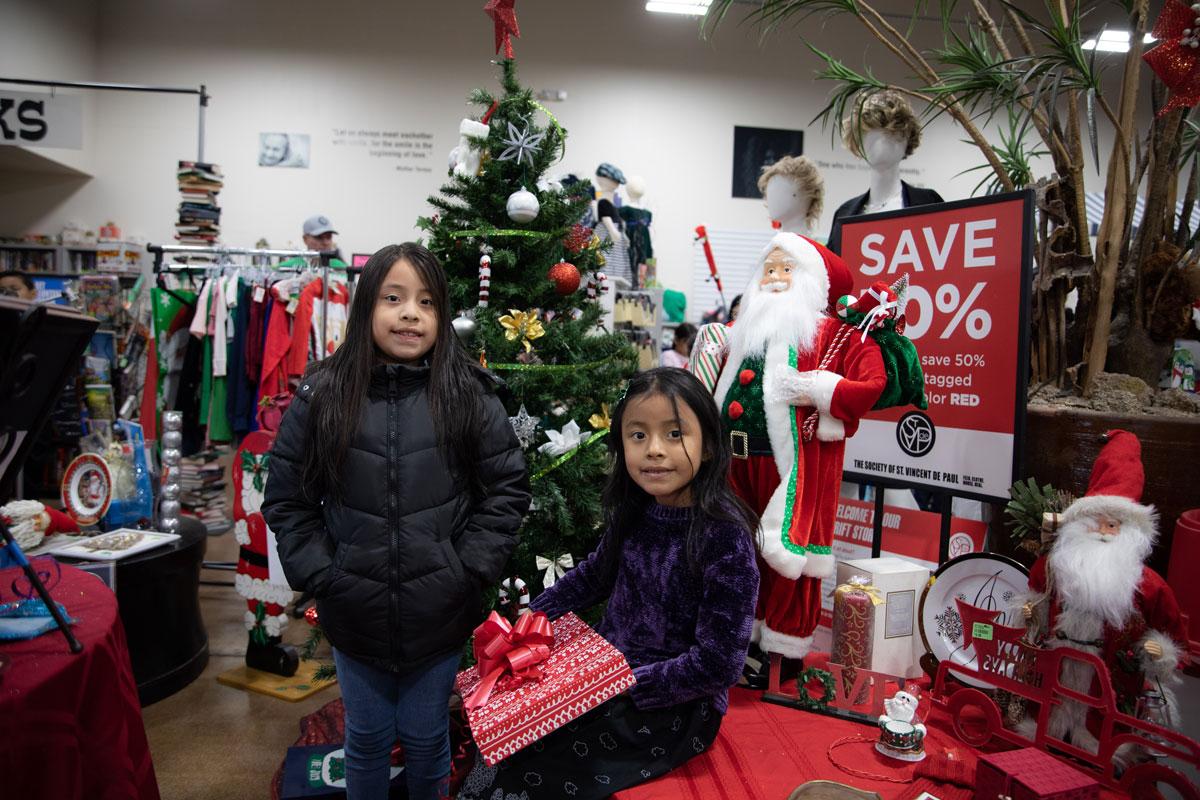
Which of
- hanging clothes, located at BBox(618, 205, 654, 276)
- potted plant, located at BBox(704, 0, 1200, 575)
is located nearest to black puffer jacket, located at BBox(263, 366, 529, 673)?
potted plant, located at BBox(704, 0, 1200, 575)

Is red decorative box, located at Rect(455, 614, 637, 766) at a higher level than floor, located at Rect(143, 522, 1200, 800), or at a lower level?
higher

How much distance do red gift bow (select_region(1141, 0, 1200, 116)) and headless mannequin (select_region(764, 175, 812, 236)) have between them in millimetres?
1396

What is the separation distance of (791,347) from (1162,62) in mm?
1081

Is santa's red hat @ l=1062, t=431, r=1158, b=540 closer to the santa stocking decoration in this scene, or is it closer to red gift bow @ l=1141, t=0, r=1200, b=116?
red gift bow @ l=1141, t=0, r=1200, b=116

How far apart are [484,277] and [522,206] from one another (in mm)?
235

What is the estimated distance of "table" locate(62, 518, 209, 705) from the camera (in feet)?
8.56

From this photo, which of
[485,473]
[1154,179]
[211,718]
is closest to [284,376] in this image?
[211,718]

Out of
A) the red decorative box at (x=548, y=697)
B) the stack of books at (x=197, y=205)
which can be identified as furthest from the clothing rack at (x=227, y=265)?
the red decorative box at (x=548, y=697)

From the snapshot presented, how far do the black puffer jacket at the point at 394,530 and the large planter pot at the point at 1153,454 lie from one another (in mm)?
1614

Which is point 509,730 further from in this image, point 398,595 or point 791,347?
point 791,347

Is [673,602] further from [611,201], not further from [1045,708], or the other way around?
[611,201]

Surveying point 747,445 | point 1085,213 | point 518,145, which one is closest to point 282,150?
point 518,145

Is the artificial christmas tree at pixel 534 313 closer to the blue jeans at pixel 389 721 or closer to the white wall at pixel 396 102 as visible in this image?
the blue jeans at pixel 389 721

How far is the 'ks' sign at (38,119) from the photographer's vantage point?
3.00 meters
